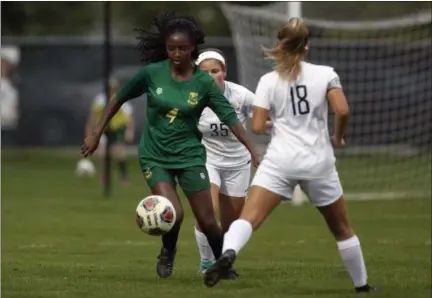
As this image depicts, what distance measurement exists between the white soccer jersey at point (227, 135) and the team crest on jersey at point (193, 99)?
141cm

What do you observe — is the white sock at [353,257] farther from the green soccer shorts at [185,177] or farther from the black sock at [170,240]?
the black sock at [170,240]

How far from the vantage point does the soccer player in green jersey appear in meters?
10.8

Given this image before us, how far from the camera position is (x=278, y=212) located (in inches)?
811

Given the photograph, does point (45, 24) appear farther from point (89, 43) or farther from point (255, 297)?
point (255, 297)

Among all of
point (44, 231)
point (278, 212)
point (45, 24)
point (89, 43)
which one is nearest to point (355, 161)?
point (278, 212)

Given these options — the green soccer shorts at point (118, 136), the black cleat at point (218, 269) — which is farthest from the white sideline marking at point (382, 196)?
the black cleat at point (218, 269)

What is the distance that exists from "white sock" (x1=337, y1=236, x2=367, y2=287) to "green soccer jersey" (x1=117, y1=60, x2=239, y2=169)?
148 cm

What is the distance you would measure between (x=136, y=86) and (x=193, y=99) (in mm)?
515

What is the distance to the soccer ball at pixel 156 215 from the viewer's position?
10.6 meters

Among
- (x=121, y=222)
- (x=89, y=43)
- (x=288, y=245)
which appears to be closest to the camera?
(x=288, y=245)

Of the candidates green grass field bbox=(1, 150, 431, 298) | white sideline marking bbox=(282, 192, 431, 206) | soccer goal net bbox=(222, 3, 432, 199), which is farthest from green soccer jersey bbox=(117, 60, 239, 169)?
white sideline marking bbox=(282, 192, 431, 206)

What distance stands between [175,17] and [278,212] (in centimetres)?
986

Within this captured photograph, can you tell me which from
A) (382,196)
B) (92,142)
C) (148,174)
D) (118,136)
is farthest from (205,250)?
(118,136)

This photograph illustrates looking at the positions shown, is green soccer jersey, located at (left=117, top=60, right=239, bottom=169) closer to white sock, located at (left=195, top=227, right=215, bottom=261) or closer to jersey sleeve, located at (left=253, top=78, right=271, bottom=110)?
jersey sleeve, located at (left=253, top=78, right=271, bottom=110)
